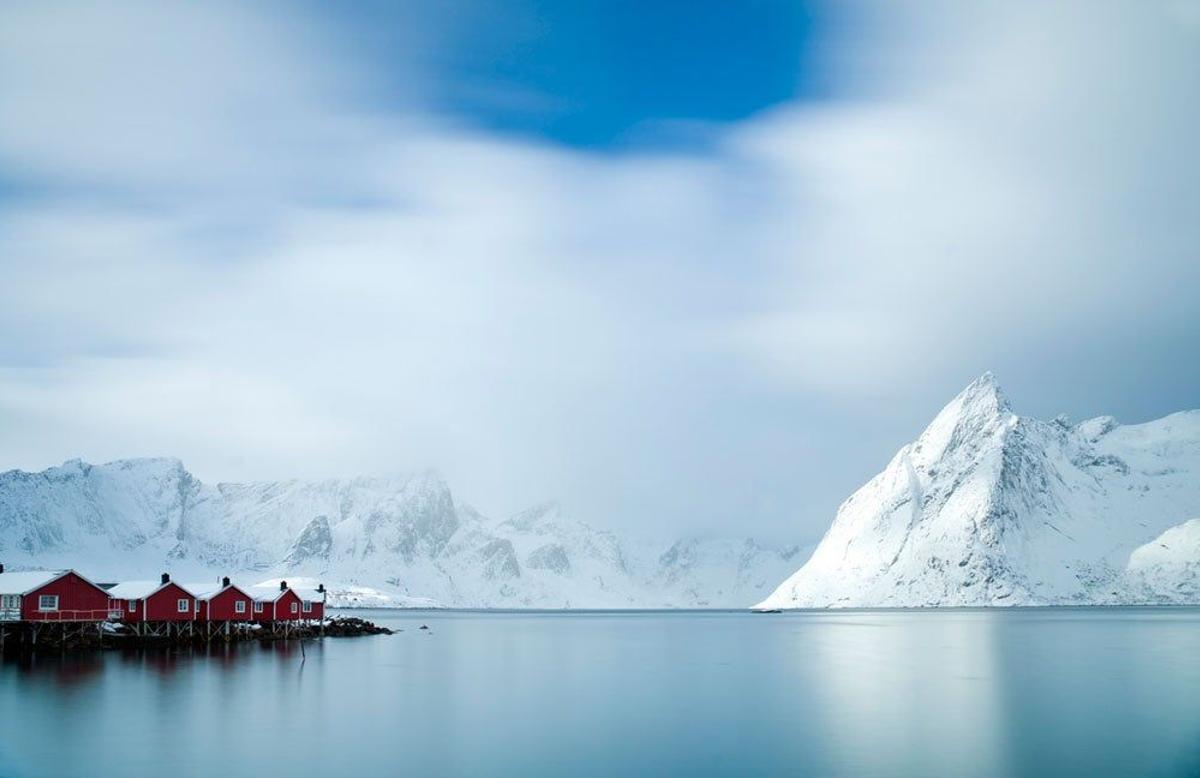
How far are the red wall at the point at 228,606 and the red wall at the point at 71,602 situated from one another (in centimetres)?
1452

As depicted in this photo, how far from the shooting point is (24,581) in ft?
331

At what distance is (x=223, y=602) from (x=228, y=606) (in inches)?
38.8

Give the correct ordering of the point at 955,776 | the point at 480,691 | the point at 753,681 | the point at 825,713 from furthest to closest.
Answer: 1. the point at 753,681
2. the point at 480,691
3. the point at 825,713
4. the point at 955,776

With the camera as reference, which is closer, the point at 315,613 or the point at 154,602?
the point at 154,602

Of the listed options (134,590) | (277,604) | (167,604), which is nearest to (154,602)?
(167,604)

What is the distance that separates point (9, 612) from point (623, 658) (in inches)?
2439

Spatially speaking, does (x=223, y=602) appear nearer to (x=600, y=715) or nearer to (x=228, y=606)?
(x=228, y=606)

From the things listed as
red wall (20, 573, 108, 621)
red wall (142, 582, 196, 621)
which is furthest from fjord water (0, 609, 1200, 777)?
red wall (142, 582, 196, 621)

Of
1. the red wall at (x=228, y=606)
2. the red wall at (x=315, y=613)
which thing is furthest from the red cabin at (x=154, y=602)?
the red wall at (x=315, y=613)

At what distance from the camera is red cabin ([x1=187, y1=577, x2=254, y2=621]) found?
118625 mm

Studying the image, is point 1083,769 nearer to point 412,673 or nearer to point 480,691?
point 480,691

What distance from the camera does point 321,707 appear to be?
63750 millimetres

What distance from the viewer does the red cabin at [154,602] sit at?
112294 millimetres

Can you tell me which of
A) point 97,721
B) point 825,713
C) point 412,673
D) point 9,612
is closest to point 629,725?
point 825,713
